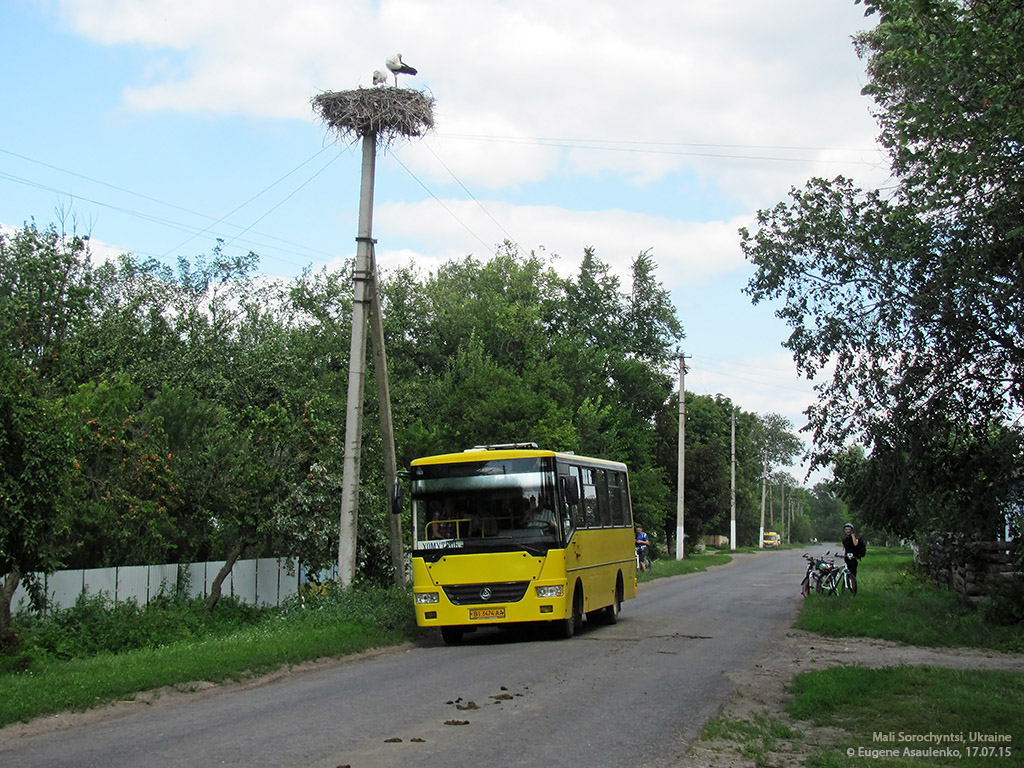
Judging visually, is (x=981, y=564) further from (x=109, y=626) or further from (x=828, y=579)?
(x=109, y=626)

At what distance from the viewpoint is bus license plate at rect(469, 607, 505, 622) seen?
1694 centimetres

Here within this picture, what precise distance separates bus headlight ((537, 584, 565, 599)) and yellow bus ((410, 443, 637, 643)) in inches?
0.5

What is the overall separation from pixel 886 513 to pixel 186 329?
92.2 ft

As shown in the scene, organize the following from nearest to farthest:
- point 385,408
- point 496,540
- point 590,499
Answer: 1. point 496,540
2. point 590,499
3. point 385,408

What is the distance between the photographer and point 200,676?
40.4 feet

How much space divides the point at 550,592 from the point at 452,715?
7.19 m

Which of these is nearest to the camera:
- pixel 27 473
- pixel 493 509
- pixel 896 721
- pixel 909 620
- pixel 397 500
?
pixel 896 721

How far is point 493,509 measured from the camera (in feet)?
57.2

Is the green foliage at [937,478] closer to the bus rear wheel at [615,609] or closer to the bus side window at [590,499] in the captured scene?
the bus rear wheel at [615,609]

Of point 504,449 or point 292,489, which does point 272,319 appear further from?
point 504,449

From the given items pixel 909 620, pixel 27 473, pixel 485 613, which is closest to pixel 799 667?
pixel 485 613

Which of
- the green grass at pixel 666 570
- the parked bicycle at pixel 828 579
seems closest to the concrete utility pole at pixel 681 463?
the green grass at pixel 666 570

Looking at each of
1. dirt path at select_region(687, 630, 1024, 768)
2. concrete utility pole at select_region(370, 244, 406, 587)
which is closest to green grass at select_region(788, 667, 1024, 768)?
dirt path at select_region(687, 630, 1024, 768)

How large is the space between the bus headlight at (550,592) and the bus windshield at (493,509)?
25.0 inches
